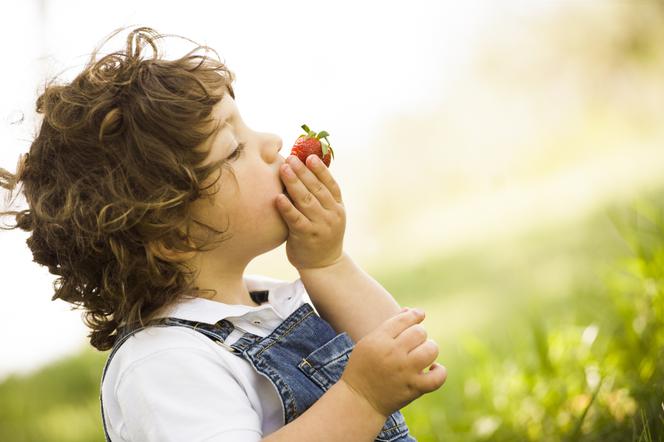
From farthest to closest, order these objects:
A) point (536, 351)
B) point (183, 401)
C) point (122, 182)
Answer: point (536, 351), point (122, 182), point (183, 401)

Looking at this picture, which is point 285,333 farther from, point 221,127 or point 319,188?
point 221,127

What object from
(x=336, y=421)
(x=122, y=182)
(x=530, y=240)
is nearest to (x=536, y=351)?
(x=336, y=421)

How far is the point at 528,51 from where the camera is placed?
9.83 m

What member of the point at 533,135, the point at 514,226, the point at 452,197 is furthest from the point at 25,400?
the point at 533,135

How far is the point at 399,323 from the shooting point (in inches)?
59.6

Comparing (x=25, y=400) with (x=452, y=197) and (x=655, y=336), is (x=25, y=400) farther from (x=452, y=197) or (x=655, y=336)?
(x=452, y=197)

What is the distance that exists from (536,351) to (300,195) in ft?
4.28

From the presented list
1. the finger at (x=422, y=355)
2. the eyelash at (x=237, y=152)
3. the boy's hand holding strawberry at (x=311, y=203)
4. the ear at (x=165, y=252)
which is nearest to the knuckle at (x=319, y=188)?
the boy's hand holding strawberry at (x=311, y=203)

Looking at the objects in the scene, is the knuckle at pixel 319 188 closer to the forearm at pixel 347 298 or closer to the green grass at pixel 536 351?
the forearm at pixel 347 298

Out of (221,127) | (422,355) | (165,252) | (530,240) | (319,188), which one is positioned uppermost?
(221,127)

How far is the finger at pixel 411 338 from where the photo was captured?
1.49 metres

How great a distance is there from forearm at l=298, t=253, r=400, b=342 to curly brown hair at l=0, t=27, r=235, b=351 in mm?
281

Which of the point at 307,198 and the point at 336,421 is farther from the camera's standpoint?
the point at 307,198

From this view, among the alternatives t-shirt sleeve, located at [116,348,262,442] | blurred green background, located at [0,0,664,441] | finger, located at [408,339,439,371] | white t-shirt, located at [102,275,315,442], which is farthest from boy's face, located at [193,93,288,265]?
blurred green background, located at [0,0,664,441]
